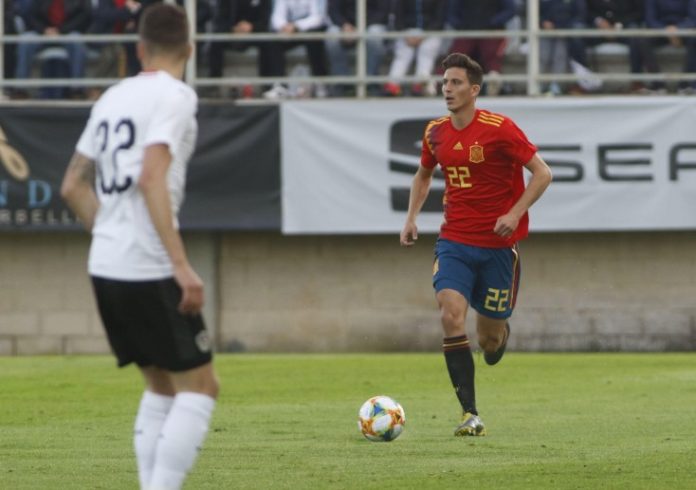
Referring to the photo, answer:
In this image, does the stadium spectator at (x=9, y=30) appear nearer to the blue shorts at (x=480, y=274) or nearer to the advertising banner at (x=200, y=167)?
the advertising banner at (x=200, y=167)

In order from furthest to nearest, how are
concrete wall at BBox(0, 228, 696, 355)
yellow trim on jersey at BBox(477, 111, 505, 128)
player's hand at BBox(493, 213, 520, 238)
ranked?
concrete wall at BBox(0, 228, 696, 355) < yellow trim on jersey at BBox(477, 111, 505, 128) < player's hand at BBox(493, 213, 520, 238)

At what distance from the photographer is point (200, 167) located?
19484 millimetres

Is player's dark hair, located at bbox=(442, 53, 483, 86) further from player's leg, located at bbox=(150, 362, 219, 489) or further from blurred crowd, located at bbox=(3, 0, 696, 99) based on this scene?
blurred crowd, located at bbox=(3, 0, 696, 99)

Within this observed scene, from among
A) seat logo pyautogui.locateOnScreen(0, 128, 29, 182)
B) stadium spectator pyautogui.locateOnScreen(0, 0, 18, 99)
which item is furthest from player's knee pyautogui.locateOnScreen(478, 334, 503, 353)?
stadium spectator pyautogui.locateOnScreen(0, 0, 18, 99)

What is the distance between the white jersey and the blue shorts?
443 cm

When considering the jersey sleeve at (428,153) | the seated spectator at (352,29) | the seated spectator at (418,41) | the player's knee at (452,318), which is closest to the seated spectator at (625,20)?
the seated spectator at (418,41)

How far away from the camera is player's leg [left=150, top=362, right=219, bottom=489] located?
5.98 metres

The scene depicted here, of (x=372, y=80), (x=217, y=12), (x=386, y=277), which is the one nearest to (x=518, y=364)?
(x=386, y=277)

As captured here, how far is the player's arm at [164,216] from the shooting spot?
19.2 feet

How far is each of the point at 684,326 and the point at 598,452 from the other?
11.0m

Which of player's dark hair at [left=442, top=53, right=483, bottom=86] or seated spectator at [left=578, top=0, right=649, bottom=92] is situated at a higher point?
player's dark hair at [left=442, top=53, right=483, bottom=86]

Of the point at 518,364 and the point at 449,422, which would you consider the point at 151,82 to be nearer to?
the point at 449,422

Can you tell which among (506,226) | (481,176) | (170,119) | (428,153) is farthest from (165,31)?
(428,153)

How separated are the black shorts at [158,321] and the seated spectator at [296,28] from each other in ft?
45.7
